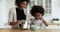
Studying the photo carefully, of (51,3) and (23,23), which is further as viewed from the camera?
(51,3)

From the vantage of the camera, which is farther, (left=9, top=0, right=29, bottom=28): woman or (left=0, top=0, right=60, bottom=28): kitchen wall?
(left=0, top=0, right=60, bottom=28): kitchen wall

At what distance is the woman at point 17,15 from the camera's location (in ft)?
6.17

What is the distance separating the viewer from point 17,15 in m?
1.96

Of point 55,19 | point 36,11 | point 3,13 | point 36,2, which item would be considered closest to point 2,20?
point 3,13

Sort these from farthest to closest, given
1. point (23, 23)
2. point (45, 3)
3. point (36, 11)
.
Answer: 1. point (45, 3)
2. point (36, 11)
3. point (23, 23)

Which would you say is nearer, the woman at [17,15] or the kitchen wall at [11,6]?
the woman at [17,15]

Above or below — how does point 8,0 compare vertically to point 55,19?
above

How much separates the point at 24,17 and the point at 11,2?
2.74 meters

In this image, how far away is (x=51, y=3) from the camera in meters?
4.76

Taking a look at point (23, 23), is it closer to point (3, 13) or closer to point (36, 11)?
point (36, 11)

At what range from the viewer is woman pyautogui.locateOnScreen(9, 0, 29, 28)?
74.0 inches

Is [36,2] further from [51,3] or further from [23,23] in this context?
[23,23]

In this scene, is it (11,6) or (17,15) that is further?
(11,6)

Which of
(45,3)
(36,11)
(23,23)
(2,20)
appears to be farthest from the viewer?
(45,3)
